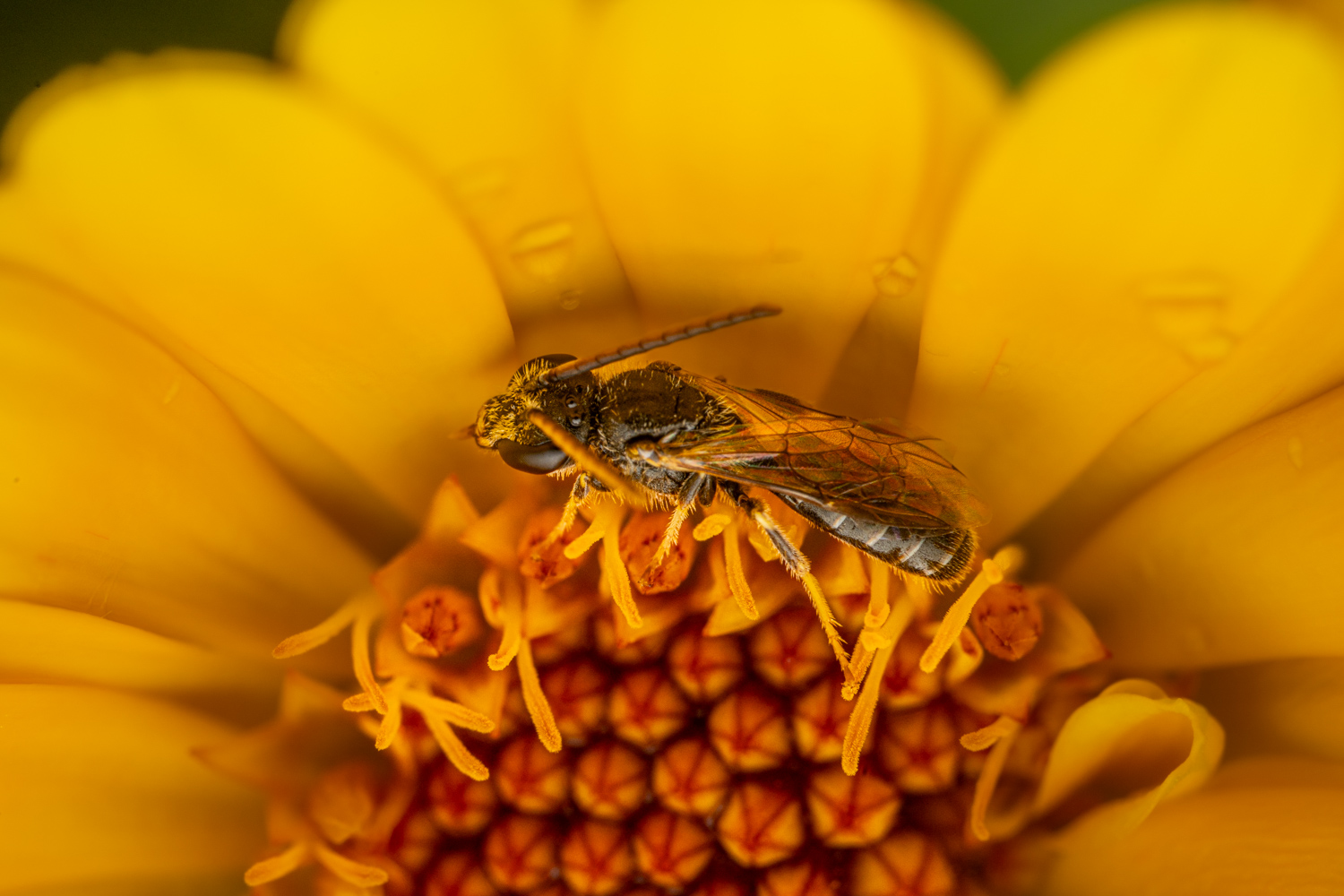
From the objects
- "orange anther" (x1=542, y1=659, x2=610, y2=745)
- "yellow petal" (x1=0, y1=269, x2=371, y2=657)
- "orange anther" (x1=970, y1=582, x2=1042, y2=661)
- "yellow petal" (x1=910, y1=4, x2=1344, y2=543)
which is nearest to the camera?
"yellow petal" (x1=910, y1=4, x2=1344, y2=543)

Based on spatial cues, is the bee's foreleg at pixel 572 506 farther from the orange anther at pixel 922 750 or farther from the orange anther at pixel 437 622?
the orange anther at pixel 922 750

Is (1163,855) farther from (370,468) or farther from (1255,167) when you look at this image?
(370,468)

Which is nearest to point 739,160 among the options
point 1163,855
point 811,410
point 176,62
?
point 811,410

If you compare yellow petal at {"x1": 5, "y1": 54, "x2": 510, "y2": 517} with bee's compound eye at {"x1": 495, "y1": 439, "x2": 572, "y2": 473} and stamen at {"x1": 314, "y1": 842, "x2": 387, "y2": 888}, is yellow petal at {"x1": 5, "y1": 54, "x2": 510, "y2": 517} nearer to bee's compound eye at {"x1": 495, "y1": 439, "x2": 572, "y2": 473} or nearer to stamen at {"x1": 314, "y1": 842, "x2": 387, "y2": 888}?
bee's compound eye at {"x1": 495, "y1": 439, "x2": 572, "y2": 473}

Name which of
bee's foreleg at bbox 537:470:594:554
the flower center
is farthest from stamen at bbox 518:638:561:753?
bee's foreleg at bbox 537:470:594:554

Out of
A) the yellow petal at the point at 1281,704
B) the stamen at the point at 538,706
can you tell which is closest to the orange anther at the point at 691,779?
the stamen at the point at 538,706

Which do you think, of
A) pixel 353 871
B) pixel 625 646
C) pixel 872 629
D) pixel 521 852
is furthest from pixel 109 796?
pixel 872 629
